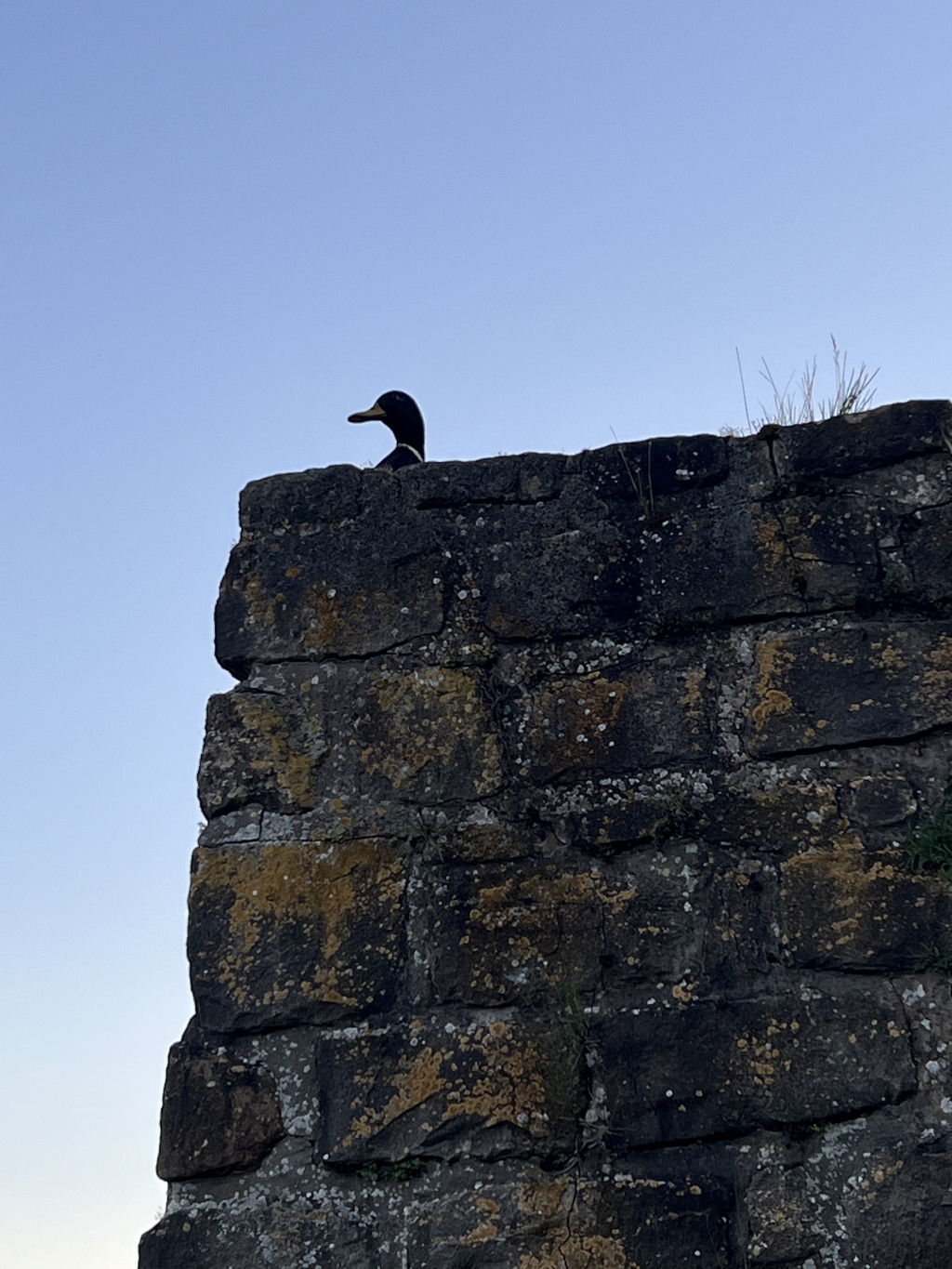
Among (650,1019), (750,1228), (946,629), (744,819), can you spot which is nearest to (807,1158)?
(750,1228)

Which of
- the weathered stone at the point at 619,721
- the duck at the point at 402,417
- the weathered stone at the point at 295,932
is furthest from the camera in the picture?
the duck at the point at 402,417

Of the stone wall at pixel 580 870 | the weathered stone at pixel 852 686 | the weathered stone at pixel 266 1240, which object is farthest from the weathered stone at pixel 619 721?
the weathered stone at pixel 266 1240

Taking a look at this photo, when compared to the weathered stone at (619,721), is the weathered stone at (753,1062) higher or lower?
lower

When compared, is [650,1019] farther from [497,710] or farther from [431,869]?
[497,710]

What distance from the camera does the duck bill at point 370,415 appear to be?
15.3ft

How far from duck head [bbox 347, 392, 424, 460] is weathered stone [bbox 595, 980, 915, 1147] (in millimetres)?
2614

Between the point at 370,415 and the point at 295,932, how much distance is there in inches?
97.0

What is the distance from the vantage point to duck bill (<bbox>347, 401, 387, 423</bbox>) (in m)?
4.66

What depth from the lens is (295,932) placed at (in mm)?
2625

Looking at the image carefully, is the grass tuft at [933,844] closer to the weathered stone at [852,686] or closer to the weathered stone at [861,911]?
the weathered stone at [861,911]

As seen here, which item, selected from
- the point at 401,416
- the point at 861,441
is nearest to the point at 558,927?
the point at 861,441

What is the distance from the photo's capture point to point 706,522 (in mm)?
2879

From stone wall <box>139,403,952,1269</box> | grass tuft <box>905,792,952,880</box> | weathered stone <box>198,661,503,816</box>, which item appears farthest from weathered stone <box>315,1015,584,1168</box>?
grass tuft <box>905,792,952,880</box>

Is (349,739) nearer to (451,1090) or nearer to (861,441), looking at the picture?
(451,1090)
